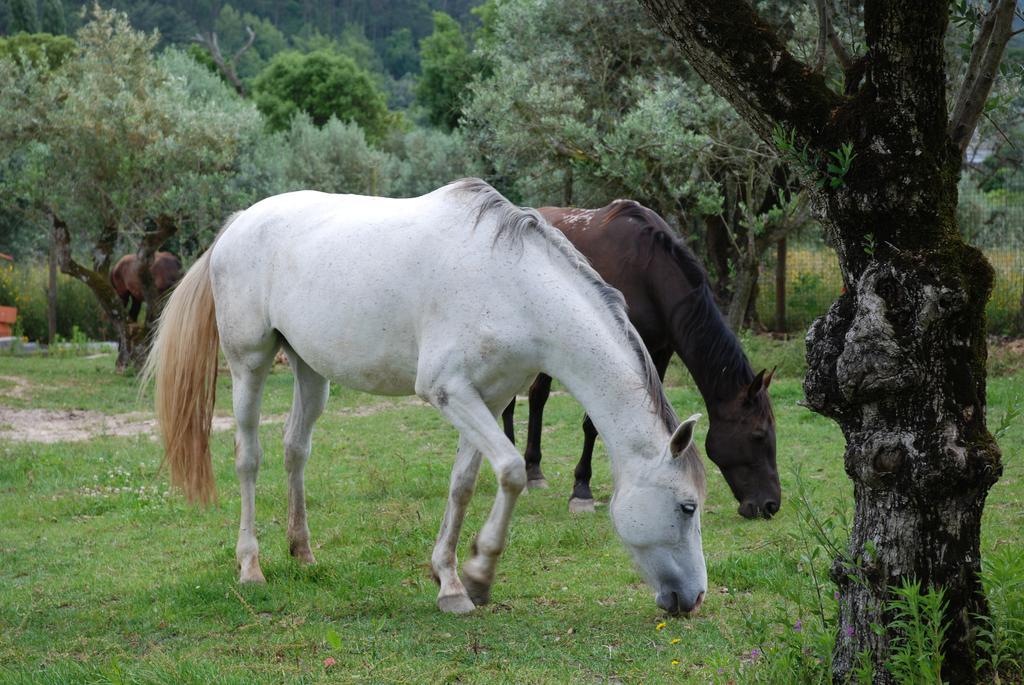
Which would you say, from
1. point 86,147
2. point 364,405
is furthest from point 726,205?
point 86,147

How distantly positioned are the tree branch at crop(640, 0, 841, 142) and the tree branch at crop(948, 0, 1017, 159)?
399mm

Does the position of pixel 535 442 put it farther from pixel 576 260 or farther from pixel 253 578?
pixel 576 260

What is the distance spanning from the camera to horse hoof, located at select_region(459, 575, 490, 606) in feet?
15.3

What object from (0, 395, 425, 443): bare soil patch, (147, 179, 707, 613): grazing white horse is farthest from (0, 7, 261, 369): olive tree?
(147, 179, 707, 613): grazing white horse

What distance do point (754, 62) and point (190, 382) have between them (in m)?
3.76

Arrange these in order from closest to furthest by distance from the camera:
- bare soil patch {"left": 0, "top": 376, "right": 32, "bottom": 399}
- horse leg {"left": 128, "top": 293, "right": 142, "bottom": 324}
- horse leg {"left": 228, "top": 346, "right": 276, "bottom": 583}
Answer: horse leg {"left": 228, "top": 346, "right": 276, "bottom": 583}, bare soil patch {"left": 0, "top": 376, "right": 32, "bottom": 399}, horse leg {"left": 128, "top": 293, "right": 142, "bottom": 324}

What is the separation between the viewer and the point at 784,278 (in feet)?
52.4

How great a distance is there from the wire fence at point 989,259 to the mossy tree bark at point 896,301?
1108cm

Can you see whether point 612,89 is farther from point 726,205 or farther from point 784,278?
point 784,278

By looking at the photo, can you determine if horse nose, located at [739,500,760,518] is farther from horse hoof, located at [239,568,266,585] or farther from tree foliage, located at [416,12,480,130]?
tree foliage, located at [416,12,480,130]

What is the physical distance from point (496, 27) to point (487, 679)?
14.0 meters

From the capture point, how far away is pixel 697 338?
6.10 metres

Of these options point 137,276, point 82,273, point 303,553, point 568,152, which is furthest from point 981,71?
point 137,276

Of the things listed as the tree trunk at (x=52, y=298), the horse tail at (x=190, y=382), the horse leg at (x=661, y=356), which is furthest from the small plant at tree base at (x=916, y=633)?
the tree trunk at (x=52, y=298)
